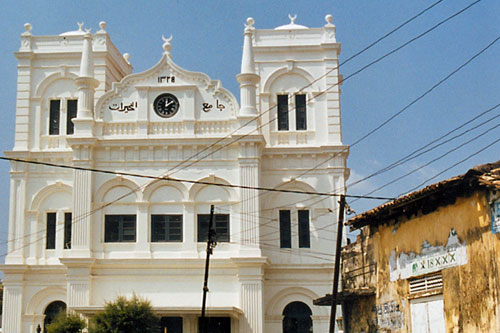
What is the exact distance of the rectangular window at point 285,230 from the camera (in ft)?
136

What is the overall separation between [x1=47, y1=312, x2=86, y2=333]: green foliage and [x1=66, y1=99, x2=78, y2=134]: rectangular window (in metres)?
10.2

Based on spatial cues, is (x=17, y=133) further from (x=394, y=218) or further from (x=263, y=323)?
(x=394, y=218)

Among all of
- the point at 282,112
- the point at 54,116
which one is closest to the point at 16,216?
the point at 54,116

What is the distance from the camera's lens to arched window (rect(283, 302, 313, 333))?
4022 centimetres

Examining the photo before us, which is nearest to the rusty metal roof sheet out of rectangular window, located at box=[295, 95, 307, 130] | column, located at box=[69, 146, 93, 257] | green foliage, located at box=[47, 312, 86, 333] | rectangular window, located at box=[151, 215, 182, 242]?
green foliage, located at box=[47, 312, 86, 333]

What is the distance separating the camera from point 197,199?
134ft

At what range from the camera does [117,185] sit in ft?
135

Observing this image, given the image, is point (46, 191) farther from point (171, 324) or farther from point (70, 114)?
point (171, 324)

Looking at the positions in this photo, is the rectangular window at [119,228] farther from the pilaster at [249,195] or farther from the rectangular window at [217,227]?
the pilaster at [249,195]

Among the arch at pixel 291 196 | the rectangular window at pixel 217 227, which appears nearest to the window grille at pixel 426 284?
the rectangular window at pixel 217 227

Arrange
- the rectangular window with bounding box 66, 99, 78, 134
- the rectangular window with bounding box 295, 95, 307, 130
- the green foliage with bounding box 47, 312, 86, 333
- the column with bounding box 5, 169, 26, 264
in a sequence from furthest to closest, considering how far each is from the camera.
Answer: the rectangular window with bounding box 66, 99, 78, 134
the rectangular window with bounding box 295, 95, 307, 130
the column with bounding box 5, 169, 26, 264
the green foliage with bounding box 47, 312, 86, 333

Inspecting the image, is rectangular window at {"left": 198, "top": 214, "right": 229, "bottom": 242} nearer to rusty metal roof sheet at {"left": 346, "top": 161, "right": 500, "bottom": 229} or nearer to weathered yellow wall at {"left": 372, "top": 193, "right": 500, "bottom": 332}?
rusty metal roof sheet at {"left": 346, "top": 161, "right": 500, "bottom": 229}

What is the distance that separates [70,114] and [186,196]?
7857 millimetres

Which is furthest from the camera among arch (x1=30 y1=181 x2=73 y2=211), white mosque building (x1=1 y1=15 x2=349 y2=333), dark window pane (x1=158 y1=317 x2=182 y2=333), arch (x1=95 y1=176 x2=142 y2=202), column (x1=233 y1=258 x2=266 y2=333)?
arch (x1=30 y1=181 x2=73 y2=211)
